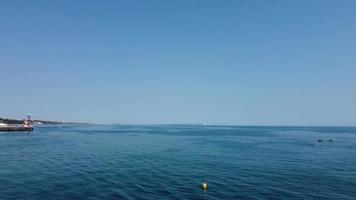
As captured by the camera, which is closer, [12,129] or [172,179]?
[172,179]

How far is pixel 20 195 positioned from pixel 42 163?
65.5 ft

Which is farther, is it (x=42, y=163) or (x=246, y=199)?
(x=42, y=163)

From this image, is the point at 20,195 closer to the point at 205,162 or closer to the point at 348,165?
the point at 205,162

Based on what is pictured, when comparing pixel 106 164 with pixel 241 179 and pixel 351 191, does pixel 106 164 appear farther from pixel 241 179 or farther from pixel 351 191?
pixel 351 191

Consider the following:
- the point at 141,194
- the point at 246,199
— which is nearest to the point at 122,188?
the point at 141,194

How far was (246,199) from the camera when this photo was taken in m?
26.5

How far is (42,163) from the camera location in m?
45.2

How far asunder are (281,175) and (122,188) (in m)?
Answer: 24.0

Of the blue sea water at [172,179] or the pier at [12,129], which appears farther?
the pier at [12,129]

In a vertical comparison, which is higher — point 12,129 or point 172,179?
point 172,179

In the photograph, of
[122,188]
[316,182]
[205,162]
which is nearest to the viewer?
[122,188]

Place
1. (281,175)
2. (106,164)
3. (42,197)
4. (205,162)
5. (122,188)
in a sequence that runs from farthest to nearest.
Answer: (205,162) < (106,164) < (281,175) < (122,188) < (42,197)

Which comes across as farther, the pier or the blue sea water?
the pier

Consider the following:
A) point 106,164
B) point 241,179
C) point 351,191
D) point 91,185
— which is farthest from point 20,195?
point 351,191
